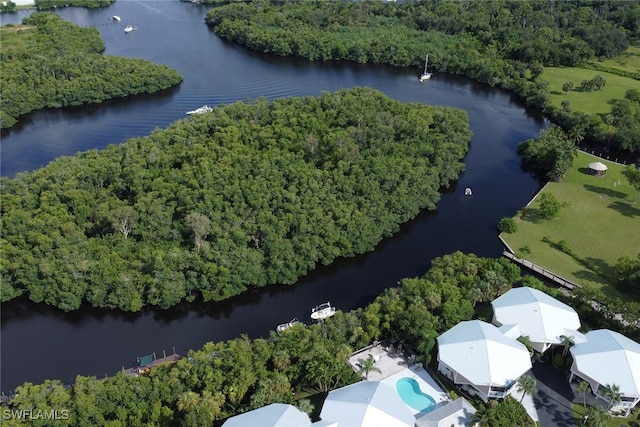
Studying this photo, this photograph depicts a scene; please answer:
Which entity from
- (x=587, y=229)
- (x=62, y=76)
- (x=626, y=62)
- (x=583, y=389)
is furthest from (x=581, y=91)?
(x=62, y=76)

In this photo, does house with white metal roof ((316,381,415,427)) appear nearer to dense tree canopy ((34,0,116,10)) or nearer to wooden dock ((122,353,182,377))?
wooden dock ((122,353,182,377))

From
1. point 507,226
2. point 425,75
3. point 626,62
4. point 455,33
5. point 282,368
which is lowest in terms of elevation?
point 282,368

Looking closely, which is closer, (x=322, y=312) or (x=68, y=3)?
(x=322, y=312)

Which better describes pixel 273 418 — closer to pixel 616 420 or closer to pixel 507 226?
pixel 616 420

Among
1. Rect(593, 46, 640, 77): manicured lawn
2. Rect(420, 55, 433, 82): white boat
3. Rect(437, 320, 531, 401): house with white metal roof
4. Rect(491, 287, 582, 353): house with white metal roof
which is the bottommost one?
Rect(437, 320, 531, 401): house with white metal roof

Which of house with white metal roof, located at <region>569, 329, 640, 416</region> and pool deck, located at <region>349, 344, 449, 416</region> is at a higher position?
house with white metal roof, located at <region>569, 329, 640, 416</region>

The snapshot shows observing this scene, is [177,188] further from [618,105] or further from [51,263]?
[618,105]

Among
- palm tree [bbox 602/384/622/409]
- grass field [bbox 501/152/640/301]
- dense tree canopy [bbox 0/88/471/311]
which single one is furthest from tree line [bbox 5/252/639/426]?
dense tree canopy [bbox 0/88/471/311]
